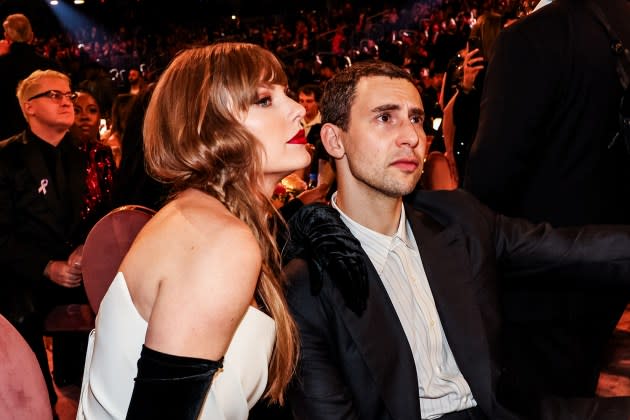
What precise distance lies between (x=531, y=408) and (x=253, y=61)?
1.12 meters

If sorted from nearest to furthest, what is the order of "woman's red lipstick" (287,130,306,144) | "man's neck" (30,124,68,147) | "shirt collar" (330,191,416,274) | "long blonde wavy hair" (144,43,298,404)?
"long blonde wavy hair" (144,43,298,404) → "woman's red lipstick" (287,130,306,144) → "shirt collar" (330,191,416,274) → "man's neck" (30,124,68,147)

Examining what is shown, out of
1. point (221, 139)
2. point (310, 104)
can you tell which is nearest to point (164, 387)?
point (221, 139)

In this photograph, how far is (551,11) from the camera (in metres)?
2.24

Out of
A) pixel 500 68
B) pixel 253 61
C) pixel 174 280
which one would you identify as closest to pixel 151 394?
pixel 174 280

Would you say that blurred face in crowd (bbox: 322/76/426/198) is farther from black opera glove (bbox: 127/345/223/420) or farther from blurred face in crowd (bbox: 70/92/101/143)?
blurred face in crowd (bbox: 70/92/101/143)

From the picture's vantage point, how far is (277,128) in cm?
173

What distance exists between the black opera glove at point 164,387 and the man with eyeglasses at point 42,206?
2.15 m

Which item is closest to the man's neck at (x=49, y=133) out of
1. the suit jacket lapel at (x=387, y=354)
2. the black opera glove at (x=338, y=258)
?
the black opera glove at (x=338, y=258)

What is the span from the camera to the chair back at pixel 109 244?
2.17 metres

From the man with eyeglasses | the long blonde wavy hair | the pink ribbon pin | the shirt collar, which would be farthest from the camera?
the pink ribbon pin

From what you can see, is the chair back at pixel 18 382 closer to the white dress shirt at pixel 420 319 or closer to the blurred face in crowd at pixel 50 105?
the white dress shirt at pixel 420 319

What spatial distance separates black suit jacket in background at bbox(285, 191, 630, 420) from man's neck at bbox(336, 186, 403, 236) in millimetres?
67

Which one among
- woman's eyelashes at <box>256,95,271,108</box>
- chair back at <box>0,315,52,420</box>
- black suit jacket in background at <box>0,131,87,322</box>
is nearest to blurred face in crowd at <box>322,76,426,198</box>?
woman's eyelashes at <box>256,95,271,108</box>

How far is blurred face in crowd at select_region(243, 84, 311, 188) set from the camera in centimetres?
170
